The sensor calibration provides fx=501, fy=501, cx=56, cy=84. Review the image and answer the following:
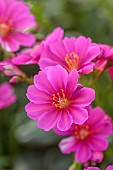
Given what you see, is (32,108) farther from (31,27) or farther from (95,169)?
(31,27)

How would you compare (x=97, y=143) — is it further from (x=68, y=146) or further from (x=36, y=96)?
(x=36, y=96)

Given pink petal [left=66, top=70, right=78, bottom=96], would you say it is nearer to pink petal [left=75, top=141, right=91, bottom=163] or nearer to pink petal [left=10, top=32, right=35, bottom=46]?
pink petal [left=75, top=141, right=91, bottom=163]

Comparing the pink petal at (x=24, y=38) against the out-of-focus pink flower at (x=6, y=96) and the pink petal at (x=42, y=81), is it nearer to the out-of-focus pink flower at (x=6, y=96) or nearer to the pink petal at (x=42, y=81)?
the out-of-focus pink flower at (x=6, y=96)

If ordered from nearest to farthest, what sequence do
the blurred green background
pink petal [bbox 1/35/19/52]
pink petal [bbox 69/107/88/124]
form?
pink petal [bbox 69/107/88/124] < pink petal [bbox 1/35/19/52] < the blurred green background

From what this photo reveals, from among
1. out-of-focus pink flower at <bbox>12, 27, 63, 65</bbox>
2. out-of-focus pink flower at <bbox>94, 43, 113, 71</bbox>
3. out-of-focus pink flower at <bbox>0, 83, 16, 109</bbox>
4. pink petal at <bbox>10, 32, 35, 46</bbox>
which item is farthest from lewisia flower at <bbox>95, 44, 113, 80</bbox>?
out-of-focus pink flower at <bbox>0, 83, 16, 109</bbox>

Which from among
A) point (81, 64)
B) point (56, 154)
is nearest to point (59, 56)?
point (81, 64)

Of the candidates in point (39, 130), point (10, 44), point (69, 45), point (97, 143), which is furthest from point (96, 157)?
point (39, 130)
